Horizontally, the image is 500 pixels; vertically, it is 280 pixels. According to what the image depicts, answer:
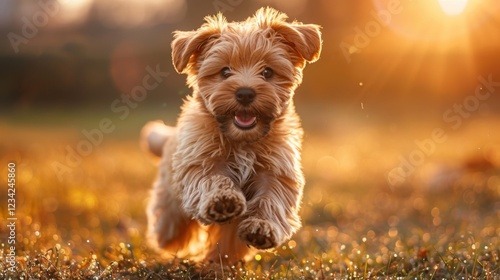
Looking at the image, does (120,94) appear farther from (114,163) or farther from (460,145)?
(460,145)

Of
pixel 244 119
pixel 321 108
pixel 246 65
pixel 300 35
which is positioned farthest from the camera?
pixel 321 108

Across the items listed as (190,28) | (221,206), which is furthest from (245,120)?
(190,28)

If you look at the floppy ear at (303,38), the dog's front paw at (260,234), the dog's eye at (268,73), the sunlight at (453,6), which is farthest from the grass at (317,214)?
the sunlight at (453,6)

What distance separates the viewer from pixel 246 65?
426 cm

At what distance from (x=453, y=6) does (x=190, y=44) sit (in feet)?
21.9

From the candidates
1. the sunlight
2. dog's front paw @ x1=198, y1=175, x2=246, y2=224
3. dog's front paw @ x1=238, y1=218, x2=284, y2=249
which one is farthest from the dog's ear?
the sunlight

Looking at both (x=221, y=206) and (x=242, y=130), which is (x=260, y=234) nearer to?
(x=221, y=206)

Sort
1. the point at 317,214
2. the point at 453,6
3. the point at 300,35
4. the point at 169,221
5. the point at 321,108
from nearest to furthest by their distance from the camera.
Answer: the point at 300,35, the point at 169,221, the point at 317,214, the point at 453,6, the point at 321,108

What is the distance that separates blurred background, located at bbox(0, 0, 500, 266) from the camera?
25.0 feet

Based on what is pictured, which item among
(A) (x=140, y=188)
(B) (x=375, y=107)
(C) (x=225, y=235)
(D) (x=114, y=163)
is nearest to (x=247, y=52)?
(C) (x=225, y=235)

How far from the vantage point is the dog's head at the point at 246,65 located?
162 inches

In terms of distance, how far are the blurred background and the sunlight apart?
6 cm

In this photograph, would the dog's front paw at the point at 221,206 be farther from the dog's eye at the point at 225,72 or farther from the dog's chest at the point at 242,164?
the dog's eye at the point at 225,72

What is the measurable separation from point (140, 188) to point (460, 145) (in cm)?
652
